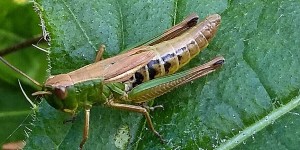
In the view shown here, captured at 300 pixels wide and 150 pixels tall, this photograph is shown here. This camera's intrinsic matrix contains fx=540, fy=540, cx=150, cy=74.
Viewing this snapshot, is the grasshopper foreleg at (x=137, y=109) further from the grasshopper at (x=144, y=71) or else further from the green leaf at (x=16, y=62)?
the green leaf at (x=16, y=62)

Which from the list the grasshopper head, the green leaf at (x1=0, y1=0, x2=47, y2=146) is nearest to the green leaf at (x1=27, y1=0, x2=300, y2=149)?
the grasshopper head

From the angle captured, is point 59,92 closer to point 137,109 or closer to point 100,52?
point 100,52

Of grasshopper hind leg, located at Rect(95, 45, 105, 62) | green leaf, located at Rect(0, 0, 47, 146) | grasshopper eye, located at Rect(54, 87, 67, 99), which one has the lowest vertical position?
green leaf, located at Rect(0, 0, 47, 146)

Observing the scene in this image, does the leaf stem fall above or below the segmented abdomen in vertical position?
below

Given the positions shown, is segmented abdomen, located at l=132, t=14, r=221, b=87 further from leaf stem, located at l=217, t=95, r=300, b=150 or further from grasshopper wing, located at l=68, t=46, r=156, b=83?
leaf stem, located at l=217, t=95, r=300, b=150

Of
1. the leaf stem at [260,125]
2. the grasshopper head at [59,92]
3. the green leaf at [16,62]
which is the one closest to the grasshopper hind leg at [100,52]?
the grasshopper head at [59,92]

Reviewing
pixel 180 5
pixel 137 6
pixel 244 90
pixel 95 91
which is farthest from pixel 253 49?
pixel 95 91

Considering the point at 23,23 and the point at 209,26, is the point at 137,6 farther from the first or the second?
the point at 23,23
